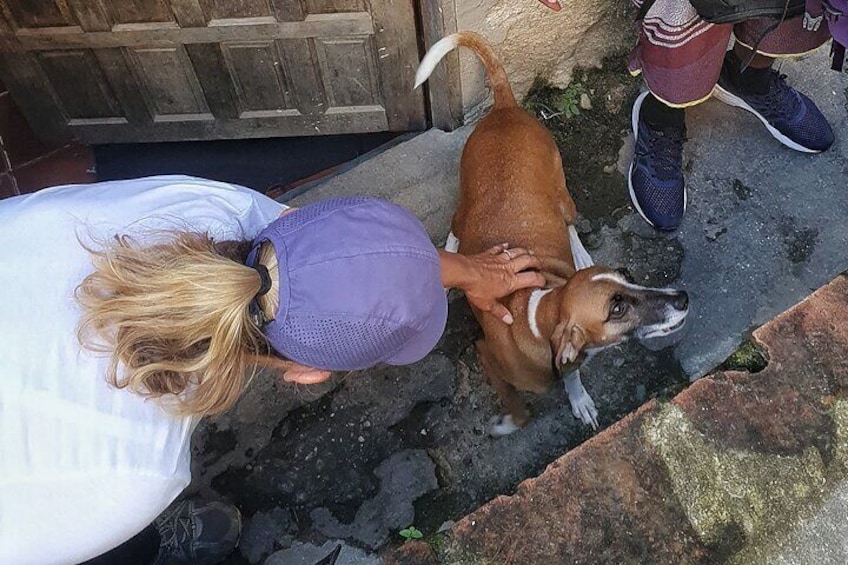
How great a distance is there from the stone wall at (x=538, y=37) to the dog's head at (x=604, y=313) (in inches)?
41.5

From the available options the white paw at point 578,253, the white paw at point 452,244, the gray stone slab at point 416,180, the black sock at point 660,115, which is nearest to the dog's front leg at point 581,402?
the white paw at point 578,253

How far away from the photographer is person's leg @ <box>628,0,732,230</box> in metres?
2.17

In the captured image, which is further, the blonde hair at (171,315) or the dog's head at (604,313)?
the dog's head at (604,313)

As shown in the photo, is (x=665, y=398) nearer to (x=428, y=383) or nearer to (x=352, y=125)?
(x=428, y=383)

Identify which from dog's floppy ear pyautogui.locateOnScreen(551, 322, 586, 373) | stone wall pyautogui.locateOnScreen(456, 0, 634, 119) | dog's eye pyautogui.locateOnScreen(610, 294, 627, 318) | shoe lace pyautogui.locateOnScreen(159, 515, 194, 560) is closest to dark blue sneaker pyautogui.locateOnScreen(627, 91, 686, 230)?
stone wall pyautogui.locateOnScreen(456, 0, 634, 119)

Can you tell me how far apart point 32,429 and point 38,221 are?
43 cm

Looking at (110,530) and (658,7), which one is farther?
(658,7)

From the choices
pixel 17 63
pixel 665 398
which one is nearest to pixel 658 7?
pixel 665 398

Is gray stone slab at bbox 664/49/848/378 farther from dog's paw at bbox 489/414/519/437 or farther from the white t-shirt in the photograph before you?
the white t-shirt

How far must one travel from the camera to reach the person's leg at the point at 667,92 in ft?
7.13

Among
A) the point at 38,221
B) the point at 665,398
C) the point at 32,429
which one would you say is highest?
the point at 38,221

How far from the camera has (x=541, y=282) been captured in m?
2.32

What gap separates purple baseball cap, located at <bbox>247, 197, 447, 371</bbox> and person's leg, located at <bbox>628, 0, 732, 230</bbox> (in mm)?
1202

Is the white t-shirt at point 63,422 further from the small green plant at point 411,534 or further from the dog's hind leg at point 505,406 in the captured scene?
the dog's hind leg at point 505,406
